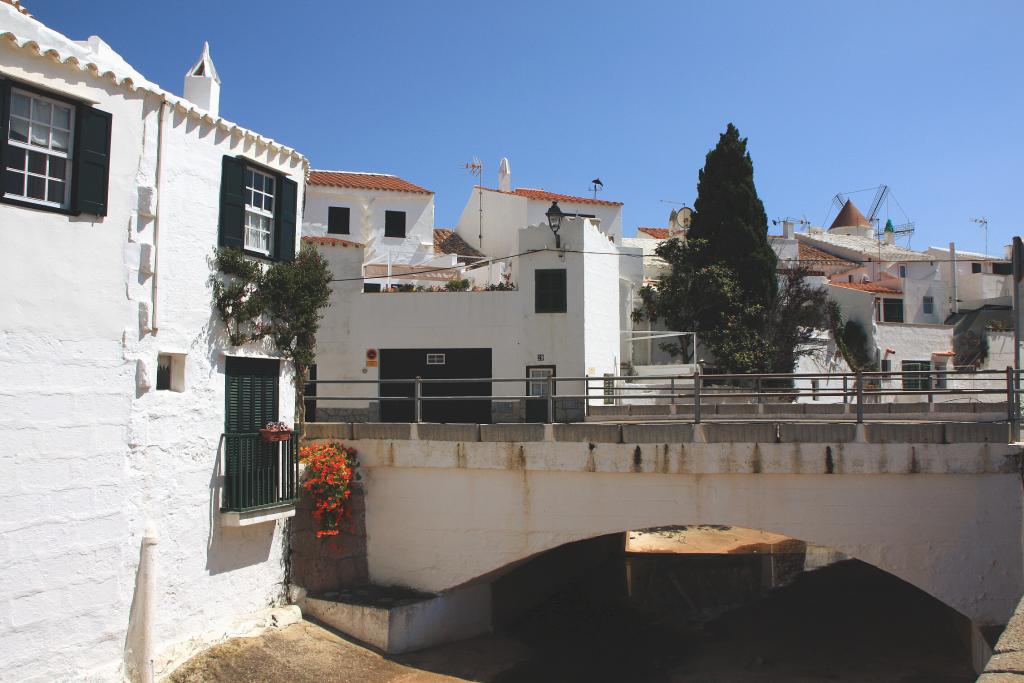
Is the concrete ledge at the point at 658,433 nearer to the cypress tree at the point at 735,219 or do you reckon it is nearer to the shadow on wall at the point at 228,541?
the shadow on wall at the point at 228,541

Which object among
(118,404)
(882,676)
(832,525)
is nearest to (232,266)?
(118,404)

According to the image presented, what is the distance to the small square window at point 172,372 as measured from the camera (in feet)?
38.0

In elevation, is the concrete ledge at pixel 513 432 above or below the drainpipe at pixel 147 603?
above

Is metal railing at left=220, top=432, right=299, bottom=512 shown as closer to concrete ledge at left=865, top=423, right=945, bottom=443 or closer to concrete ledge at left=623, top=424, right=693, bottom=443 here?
concrete ledge at left=623, top=424, right=693, bottom=443

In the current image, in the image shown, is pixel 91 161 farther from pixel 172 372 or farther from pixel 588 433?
pixel 588 433

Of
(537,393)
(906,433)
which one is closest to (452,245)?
(537,393)

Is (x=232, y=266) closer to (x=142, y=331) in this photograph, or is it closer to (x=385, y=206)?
(x=142, y=331)

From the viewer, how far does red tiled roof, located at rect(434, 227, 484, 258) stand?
117 ft

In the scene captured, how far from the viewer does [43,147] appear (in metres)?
9.87

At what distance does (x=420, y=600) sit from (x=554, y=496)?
2.82 m

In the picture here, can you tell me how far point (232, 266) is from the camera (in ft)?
40.2

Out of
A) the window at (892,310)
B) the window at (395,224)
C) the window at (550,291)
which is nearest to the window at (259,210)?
the window at (550,291)

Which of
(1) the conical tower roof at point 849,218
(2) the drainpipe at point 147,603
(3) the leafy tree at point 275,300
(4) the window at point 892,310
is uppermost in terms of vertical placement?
(1) the conical tower roof at point 849,218

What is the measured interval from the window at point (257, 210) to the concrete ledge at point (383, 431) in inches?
123
